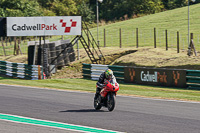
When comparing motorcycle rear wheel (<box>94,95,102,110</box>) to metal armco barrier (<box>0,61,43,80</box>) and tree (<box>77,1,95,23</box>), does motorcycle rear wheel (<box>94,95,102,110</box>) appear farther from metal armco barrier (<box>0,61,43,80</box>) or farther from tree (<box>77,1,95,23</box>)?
tree (<box>77,1,95,23</box>)

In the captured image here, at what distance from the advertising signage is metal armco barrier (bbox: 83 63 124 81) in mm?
510

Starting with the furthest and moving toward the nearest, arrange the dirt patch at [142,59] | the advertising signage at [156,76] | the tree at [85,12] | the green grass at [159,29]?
the tree at [85,12] < the green grass at [159,29] < the dirt patch at [142,59] < the advertising signage at [156,76]

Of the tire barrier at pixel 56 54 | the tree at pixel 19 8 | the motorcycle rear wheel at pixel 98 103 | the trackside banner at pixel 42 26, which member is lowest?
the motorcycle rear wheel at pixel 98 103

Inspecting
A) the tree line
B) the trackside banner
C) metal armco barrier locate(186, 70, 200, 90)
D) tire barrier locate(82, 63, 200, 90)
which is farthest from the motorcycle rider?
the tree line

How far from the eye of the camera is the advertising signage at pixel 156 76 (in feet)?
77.0

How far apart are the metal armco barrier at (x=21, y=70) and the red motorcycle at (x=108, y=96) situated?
1582 cm

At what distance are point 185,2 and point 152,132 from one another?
78388 millimetres

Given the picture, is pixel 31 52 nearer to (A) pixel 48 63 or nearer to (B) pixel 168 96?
(A) pixel 48 63

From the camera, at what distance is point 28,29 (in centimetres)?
3027

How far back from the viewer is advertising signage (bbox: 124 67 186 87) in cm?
2348

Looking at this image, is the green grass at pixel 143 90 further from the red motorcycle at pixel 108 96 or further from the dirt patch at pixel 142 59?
the dirt patch at pixel 142 59

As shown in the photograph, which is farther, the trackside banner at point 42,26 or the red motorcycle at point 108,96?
the trackside banner at point 42,26

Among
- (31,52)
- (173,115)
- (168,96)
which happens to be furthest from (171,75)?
(31,52)

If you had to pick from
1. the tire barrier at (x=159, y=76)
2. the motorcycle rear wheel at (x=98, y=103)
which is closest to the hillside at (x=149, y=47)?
the tire barrier at (x=159, y=76)
